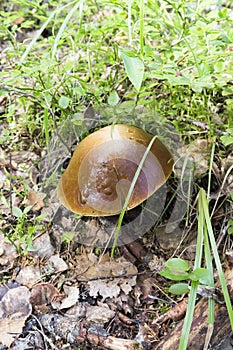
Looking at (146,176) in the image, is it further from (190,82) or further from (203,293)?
(203,293)

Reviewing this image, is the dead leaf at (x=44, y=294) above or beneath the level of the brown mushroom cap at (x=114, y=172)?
beneath

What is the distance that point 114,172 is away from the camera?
77.5 inches

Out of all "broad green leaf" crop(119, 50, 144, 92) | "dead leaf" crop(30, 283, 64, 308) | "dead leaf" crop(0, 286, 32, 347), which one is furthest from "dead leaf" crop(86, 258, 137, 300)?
"broad green leaf" crop(119, 50, 144, 92)

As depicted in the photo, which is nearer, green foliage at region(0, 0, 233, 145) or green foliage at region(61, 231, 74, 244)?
green foliage at region(0, 0, 233, 145)

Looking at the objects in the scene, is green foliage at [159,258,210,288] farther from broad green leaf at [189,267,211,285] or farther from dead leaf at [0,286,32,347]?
dead leaf at [0,286,32,347]

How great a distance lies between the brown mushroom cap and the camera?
196 centimetres

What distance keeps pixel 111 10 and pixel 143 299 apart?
8.51ft

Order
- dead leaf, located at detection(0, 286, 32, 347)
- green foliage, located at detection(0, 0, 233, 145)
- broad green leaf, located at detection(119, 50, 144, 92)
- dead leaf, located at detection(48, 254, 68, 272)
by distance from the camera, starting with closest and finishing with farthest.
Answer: broad green leaf, located at detection(119, 50, 144, 92), dead leaf, located at detection(0, 286, 32, 347), green foliage, located at detection(0, 0, 233, 145), dead leaf, located at detection(48, 254, 68, 272)

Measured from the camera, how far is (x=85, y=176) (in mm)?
2020

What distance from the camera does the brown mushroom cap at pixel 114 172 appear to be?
6.44 ft

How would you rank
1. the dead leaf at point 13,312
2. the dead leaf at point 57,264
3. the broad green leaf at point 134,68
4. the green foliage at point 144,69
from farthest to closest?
the dead leaf at point 57,264 → the green foliage at point 144,69 → the dead leaf at point 13,312 → the broad green leaf at point 134,68

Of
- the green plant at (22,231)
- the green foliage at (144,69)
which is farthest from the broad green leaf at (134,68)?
the green plant at (22,231)

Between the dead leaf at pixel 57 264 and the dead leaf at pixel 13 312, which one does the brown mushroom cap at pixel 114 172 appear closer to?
the dead leaf at pixel 57 264

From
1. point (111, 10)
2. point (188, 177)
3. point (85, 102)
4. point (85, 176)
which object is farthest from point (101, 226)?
point (111, 10)
